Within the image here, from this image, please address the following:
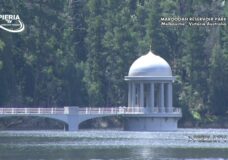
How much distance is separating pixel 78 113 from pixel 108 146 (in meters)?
35.6

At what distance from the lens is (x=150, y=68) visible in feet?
498

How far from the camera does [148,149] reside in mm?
111688

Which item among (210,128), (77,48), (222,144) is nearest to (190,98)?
(210,128)

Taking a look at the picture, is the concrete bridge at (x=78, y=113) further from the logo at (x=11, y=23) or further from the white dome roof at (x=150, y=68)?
the logo at (x=11, y=23)

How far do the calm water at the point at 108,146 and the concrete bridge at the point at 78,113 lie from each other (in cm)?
713

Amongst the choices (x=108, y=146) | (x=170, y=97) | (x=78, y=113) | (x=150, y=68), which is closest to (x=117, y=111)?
(x=78, y=113)

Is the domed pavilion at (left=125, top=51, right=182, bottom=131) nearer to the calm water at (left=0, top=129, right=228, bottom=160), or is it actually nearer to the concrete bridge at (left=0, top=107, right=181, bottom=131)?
the concrete bridge at (left=0, top=107, right=181, bottom=131)

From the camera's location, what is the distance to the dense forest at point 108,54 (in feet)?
546

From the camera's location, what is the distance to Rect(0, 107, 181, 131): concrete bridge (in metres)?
148

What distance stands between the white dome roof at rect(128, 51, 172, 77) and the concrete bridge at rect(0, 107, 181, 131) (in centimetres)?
361

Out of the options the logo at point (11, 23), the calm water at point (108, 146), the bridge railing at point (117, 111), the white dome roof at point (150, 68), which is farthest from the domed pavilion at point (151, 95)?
the logo at point (11, 23)

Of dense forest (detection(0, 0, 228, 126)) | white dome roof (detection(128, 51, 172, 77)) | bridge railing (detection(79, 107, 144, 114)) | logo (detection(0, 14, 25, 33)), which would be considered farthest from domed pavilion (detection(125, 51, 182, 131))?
logo (detection(0, 14, 25, 33))

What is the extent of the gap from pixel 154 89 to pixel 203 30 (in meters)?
16.5

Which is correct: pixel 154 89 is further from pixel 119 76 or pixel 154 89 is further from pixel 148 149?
pixel 148 149
